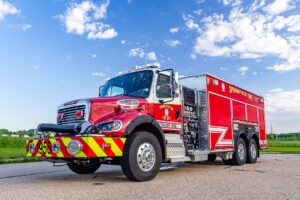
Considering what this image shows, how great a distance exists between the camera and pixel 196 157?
27.6 ft

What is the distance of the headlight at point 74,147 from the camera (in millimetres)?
5898

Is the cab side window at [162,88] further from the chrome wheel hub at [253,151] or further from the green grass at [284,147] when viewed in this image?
the green grass at [284,147]

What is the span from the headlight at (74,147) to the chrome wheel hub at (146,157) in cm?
123

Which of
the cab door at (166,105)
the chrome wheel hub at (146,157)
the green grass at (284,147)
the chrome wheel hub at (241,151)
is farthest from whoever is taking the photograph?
the green grass at (284,147)

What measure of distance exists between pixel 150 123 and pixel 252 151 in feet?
21.4

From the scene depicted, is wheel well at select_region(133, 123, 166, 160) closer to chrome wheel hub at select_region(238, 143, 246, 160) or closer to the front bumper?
the front bumper

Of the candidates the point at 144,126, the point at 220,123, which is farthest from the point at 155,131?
the point at 220,123

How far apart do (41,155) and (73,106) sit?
1181mm

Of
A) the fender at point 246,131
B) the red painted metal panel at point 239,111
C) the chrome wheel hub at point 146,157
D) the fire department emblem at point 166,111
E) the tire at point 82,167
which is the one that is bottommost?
the tire at point 82,167

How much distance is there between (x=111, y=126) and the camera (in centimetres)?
627

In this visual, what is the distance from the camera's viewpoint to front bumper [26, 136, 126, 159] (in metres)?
5.89

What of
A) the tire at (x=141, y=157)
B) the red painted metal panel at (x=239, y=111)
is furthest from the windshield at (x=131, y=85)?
the red painted metal panel at (x=239, y=111)

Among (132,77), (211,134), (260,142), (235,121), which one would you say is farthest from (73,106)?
(260,142)

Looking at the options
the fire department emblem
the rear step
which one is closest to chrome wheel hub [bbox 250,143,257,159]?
the rear step
